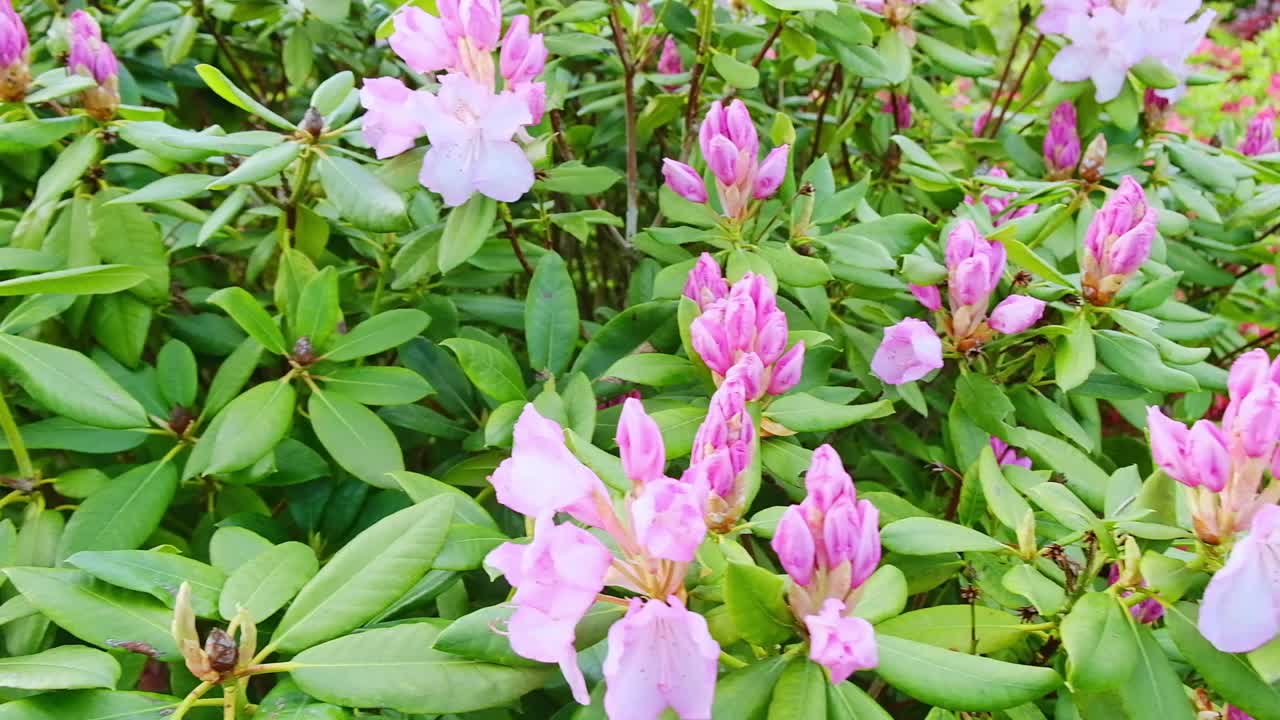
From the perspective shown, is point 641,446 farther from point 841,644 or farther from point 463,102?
point 463,102

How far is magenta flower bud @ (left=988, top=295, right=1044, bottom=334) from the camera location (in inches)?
50.3

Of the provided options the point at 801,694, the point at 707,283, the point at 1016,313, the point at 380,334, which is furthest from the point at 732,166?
the point at 801,694

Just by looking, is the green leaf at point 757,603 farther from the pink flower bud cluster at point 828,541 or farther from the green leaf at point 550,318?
the green leaf at point 550,318

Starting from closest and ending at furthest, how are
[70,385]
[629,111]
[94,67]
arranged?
[70,385] → [94,67] → [629,111]

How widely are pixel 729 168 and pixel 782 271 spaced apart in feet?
0.53

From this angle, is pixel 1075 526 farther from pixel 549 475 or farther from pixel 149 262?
pixel 149 262

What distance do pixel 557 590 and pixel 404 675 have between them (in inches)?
8.8

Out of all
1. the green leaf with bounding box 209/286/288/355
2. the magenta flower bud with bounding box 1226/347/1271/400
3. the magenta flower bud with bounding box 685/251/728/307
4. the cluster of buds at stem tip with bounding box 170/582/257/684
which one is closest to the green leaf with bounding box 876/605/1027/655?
the magenta flower bud with bounding box 1226/347/1271/400

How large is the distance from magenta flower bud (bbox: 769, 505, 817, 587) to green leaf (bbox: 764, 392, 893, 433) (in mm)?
338

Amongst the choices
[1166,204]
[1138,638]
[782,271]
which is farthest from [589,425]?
[1166,204]

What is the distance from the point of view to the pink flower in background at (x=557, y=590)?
2.45ft

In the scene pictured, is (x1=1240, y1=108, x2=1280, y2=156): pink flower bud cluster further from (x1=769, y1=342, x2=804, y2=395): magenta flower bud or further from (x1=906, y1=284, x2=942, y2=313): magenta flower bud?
(x1=769, y1=342, x2=804, y2=395): magenta flower bud

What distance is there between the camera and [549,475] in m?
0.80

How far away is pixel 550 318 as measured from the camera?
137 centimetres
